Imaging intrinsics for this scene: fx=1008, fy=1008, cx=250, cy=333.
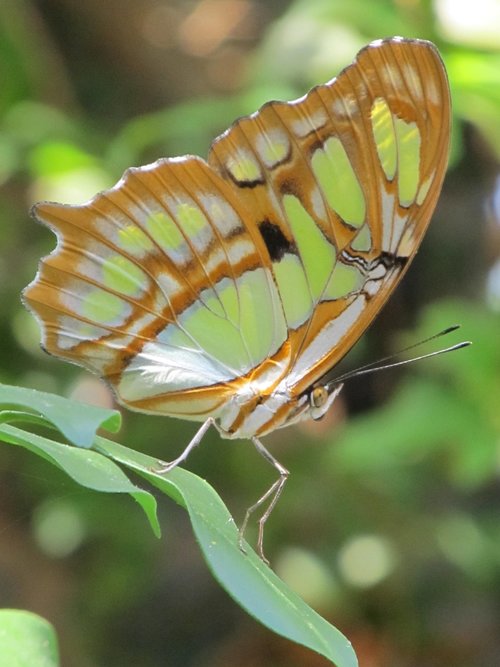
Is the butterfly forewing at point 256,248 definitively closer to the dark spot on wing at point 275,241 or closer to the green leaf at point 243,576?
the dark spot on wing at point 275,241

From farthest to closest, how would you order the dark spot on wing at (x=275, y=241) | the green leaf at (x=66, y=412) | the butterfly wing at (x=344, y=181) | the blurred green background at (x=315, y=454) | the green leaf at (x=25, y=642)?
the blurred green background at (x=315, y=454) → the dark spot on wing at (x=275, y=241) → the butterfly wing at (x=344, y=181) → the green leaf at (x=25, y=642) → the green leaf at (x=66, y=412)

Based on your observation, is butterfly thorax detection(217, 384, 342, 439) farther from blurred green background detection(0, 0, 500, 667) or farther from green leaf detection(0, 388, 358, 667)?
blurred green background detection(0, 0, 500, 667)

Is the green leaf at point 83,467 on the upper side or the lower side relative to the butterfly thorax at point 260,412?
upper

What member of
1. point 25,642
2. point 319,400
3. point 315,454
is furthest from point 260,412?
point 315,454

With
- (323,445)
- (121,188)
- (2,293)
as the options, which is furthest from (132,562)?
(121,188)

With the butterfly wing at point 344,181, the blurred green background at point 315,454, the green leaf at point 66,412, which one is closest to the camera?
the green leaf at point 66,412

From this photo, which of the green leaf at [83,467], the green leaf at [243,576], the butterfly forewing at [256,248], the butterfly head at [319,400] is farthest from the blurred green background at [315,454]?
the green leaf at [83,467]
